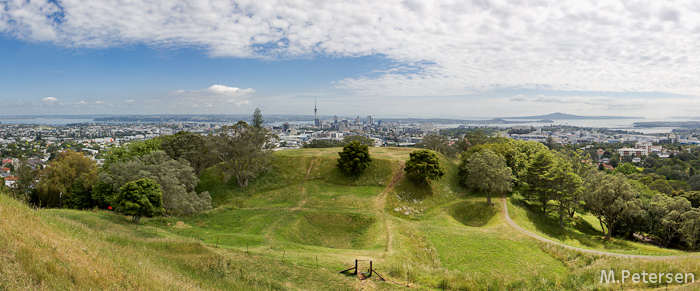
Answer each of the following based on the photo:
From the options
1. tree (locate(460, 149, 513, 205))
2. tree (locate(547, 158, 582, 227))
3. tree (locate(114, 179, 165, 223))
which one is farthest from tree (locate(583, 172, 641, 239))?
tree (locate(114, 179, 165, 223))

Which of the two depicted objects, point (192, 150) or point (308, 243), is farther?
point (192, 150)

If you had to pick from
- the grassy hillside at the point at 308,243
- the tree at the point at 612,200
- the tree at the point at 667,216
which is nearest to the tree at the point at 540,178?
the grassy hillside at the point at 308,243

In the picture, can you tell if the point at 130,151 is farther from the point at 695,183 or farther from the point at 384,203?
the point at 695,183

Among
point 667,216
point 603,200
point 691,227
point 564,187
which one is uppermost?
point 564,187

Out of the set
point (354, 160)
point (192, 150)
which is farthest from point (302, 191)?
point (192, 150)

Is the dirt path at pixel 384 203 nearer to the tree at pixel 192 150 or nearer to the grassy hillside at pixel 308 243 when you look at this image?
the grassy hillside at pixel 308 243

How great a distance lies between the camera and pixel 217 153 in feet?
111

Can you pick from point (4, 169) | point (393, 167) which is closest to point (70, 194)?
point (393, 167)

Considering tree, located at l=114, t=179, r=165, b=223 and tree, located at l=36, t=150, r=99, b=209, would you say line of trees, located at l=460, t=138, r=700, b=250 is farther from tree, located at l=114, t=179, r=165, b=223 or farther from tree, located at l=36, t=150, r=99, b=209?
tree, located at l=36, t=150, r=99, b=209

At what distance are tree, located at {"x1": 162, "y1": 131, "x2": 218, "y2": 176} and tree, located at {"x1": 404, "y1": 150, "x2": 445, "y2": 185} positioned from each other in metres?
24.1

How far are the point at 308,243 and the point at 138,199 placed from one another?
12128 millimetres

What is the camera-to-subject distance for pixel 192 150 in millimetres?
35750

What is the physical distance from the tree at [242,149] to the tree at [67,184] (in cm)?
1203

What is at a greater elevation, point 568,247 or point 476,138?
point 476,138
